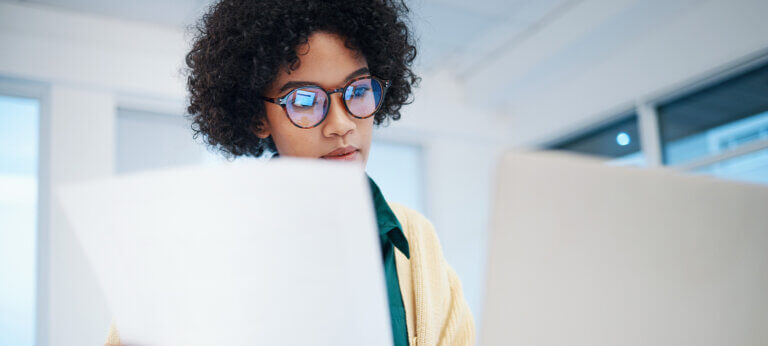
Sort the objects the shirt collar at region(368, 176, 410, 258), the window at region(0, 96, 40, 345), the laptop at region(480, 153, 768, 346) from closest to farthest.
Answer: the laptop at region(480, 153, 768, 346) → the shirt collar at region(368, 176, 410, 258) → the window at region(0, 96, 40, 345)

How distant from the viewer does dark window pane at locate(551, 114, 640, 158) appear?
3869 mm

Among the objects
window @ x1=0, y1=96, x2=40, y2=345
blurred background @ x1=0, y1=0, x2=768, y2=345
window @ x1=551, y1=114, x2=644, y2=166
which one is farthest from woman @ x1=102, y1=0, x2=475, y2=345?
window @ x1=551, y1=114, x2=644, y2=166

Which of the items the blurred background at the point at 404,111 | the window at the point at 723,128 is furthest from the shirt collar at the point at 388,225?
the window at the point at 723,128

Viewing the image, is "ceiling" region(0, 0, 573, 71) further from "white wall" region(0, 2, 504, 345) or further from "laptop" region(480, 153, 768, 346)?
"laptop" region(480, 153, 768, 346)

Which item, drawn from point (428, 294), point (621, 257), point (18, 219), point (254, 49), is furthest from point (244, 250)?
point (18, 219)

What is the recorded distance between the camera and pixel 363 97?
2.61 feet

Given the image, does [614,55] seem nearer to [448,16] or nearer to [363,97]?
[448,16]

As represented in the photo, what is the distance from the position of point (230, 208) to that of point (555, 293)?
0.75 feet

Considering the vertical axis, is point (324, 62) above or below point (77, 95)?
below

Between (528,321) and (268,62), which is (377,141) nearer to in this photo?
(268,62)

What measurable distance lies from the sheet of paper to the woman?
0.87 ft

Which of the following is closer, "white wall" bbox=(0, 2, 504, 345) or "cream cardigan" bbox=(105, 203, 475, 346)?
"cream cardigan" bbox=(105, 203, 475, 346)

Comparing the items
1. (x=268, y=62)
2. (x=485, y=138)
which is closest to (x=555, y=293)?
(x=268, y=62)

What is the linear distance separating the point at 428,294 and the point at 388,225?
12 cm
